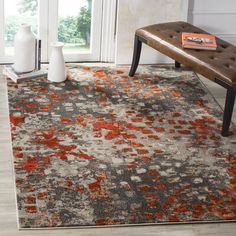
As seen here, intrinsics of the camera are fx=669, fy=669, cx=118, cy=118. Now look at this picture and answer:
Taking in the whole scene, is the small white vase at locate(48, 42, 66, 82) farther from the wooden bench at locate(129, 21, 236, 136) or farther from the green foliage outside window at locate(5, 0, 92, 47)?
the wooden bench at locate(129, 21, 236, 136)

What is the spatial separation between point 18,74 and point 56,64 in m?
0.29

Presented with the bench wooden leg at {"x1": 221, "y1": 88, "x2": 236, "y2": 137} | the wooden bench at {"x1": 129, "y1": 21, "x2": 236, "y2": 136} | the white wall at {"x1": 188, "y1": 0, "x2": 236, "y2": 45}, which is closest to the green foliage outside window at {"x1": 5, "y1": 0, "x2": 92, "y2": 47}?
the wooden bench at {"x1": 129, "y1": 21, "x2": 236, "y2": 136}

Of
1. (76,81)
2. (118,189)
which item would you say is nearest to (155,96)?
(76,81)

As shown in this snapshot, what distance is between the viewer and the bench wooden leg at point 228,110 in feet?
13.6

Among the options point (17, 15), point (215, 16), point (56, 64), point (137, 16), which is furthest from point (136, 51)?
point (17, 15)

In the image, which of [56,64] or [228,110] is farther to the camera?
[56,64]

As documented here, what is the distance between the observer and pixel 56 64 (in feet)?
15.6

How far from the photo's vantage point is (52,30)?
5117 millimetres

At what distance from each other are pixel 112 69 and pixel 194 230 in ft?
7.26

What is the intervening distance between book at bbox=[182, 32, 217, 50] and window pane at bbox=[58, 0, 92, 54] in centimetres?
87

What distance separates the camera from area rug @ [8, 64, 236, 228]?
3318 millimetres

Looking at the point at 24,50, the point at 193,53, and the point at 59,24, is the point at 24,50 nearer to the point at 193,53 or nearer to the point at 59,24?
the point at 59,24

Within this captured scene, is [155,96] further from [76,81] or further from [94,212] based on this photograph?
[94,212]

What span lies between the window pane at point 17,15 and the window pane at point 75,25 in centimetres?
20
